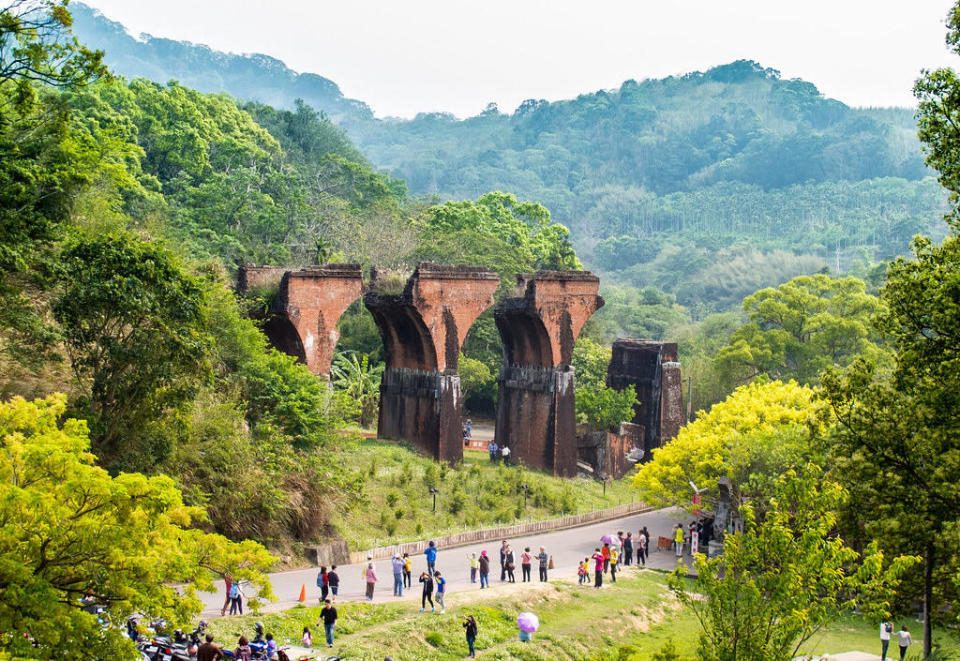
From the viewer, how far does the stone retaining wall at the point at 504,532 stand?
67.6ft

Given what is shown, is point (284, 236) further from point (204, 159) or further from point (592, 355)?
point (592, 355)

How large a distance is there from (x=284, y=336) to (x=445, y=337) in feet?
16.2

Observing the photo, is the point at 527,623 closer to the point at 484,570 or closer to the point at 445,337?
the point at 484,570

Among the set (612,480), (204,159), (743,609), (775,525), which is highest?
(204,159)

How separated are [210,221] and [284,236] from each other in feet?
12.1

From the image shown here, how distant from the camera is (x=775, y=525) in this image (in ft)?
38.9

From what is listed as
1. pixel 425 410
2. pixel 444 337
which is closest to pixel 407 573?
pixel 425 410

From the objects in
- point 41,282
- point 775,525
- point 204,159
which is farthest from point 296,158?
point 775,525

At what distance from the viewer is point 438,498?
84.3 feet

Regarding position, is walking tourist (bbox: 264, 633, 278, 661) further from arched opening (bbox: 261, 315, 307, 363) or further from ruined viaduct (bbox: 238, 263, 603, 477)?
arched opening (bbox: 261, 315, 307, 363)

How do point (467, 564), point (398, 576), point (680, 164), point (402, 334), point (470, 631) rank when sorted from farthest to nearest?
point (680, 164), point (402, 334), point (467, 564), point (398, 576), point (470, 631)

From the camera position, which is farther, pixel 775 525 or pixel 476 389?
pixel 476 389

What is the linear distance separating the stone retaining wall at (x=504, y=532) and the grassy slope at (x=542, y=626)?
2.73 m

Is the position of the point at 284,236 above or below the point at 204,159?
below
